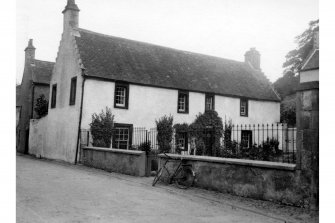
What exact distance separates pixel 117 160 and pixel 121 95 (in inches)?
292

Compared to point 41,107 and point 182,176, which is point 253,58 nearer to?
point 41,107

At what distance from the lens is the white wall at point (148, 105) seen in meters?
21.5

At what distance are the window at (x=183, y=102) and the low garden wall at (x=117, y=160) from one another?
810 cm

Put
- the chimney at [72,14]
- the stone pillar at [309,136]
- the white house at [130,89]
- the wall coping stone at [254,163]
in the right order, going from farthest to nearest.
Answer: the chimney at [72,14] → the white house at [130,89] → the wall coping stone at [254,163] → the stone pillar at [309,136]

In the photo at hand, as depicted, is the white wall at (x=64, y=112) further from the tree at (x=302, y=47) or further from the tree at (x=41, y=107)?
the tree at (x=302, y=47)

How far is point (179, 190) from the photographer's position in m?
11.2

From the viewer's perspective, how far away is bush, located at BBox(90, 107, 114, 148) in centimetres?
2052

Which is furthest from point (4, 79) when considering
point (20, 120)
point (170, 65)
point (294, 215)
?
point (20, 120)

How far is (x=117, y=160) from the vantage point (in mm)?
16141

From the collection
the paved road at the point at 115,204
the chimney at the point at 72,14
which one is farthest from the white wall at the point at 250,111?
the paved road at the point at 115,204

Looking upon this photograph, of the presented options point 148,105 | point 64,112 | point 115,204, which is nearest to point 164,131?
point 148,105

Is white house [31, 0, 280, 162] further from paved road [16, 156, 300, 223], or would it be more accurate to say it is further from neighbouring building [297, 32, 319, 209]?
neighbouring building [297, 32, 319, 209]

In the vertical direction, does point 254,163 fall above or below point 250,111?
below

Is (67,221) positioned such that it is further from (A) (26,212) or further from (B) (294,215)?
(B) (294,215)
